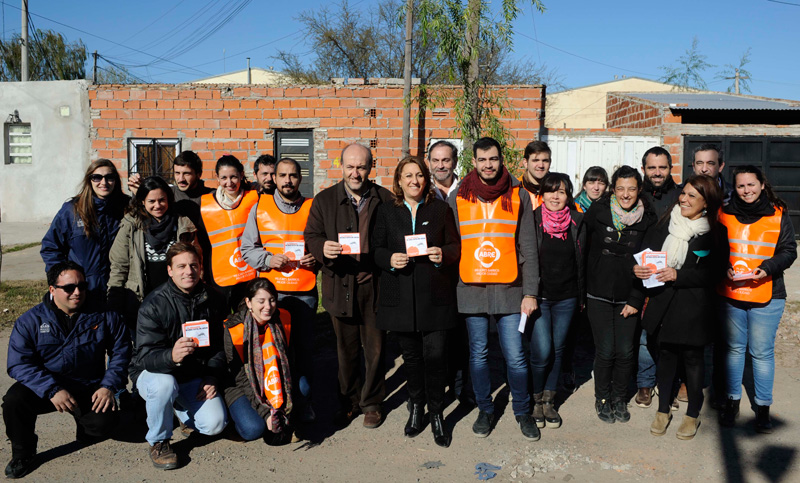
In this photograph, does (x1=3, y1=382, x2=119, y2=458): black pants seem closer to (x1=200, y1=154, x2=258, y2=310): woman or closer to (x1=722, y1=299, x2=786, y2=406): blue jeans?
(x1=200, y1=154, x2=258, y2=310): woman

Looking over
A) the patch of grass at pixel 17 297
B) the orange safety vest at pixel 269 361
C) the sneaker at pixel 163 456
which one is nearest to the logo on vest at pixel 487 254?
the orange safety vest at pixel 269 361

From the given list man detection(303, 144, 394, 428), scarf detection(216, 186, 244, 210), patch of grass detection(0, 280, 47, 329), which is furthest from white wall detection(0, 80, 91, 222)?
man detection(303, 144, 394, 428)

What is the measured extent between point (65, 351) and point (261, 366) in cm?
127

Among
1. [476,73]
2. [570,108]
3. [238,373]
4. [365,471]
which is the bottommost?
[365,471]

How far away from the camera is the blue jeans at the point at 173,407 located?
3.98 m

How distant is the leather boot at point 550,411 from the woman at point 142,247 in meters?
2.93

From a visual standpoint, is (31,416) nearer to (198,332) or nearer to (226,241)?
(198,332)

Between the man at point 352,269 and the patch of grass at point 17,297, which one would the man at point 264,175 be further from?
the patch of grass at point 17,297

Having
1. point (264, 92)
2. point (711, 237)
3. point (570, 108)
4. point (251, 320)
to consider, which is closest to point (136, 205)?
point (251, 320)

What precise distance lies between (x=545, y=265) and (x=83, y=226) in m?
3.45

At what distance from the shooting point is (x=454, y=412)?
4.87 meters

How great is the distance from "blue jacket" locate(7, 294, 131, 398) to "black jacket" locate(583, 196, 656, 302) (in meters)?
3.37

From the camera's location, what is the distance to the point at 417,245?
399 centimetres

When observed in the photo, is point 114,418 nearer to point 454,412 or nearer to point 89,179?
point 89,179
